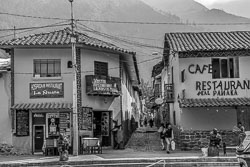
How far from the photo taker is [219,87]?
88.7ft

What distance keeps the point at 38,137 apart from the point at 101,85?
15.0 feet

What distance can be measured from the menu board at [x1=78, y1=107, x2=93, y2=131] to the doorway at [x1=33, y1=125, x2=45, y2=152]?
2.20m

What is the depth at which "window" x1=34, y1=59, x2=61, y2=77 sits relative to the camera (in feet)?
86.0

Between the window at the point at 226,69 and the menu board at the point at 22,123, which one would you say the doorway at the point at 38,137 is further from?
the window at the point at 226,69

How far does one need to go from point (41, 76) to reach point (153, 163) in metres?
9.23

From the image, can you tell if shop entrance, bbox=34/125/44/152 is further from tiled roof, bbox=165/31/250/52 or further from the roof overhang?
tiled roof, bbox=165/31/250/52

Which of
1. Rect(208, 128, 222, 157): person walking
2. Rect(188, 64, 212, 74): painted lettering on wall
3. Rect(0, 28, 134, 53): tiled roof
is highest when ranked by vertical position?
Rect(0, 28, 134, 53): tiled roof

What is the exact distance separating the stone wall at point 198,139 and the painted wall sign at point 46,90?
7307 millimetres

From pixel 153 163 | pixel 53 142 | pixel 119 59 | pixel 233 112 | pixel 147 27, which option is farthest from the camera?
pixel 147 27

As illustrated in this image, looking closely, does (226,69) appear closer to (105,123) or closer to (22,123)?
(105,123)

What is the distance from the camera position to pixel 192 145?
26.0 m

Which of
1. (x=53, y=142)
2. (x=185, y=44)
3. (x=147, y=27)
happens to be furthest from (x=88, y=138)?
(x=147, y=27)

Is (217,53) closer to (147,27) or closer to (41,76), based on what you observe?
(41,76)

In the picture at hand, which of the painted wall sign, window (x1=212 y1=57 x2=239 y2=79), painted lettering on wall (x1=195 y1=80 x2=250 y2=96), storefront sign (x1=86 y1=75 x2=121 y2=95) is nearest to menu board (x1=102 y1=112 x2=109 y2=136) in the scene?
storefront sign (x1=86 y1=75 x2=121 y2=95)
